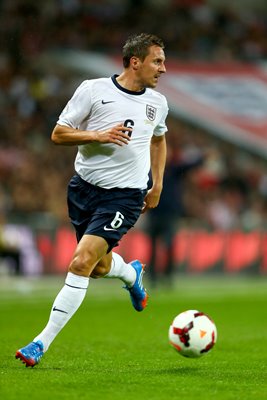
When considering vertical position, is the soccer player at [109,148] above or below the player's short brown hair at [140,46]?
below

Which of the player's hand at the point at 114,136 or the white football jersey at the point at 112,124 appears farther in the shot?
the white football jersey at the point at 112,124

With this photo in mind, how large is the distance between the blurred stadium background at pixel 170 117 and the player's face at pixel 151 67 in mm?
9254

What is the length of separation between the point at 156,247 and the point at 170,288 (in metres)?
0.66

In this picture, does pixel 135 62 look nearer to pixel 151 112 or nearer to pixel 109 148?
pixel 151 112

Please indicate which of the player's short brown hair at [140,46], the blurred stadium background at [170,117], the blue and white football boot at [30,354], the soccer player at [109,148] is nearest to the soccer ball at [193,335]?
the soccer player at [109,148]

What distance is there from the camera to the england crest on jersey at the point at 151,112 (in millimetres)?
6715

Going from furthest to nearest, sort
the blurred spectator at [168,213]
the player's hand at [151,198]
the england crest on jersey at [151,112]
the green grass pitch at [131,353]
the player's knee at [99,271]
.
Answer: the blurred spectator at [168,213] → the player's hand at [151,198] → the player's knee at [99,271] → the england crest on jersey at [151,112] → the green grass pitch at [131,353]

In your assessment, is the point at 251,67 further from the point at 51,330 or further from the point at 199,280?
the point at 51,330

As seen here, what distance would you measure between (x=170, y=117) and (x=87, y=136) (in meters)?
17.3

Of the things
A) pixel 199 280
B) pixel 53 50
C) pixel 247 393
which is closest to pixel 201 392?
pixel 247 393

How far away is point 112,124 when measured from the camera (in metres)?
6.55

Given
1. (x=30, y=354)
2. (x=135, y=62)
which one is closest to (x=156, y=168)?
(x=135, y=62)

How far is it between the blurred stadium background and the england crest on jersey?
9079 mm

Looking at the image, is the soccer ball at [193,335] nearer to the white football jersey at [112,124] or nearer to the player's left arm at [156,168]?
the white football jersey at [112,124]
